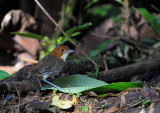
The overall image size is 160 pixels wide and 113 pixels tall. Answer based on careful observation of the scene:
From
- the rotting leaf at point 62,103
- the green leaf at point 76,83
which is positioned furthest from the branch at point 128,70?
the rotting leaf at point 62,103

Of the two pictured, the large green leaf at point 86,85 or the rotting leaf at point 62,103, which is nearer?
the rotting leaf at point 62,103

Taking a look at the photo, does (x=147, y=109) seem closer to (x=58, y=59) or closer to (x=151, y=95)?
(x=151, y=95)

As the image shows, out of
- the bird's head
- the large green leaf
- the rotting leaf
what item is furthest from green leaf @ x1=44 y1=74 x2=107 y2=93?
the bird's head

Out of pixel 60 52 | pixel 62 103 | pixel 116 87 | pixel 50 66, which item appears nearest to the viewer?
pixel 62 103

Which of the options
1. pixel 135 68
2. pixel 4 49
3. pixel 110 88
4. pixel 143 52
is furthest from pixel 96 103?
pixel 4 49

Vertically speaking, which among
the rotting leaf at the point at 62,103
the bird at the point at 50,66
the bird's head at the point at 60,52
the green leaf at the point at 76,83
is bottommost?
the rotting leaf at the point at 62,103

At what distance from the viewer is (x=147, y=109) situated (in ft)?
7.60

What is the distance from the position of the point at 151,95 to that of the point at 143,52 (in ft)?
10.4

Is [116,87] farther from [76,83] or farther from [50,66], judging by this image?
[50,66]

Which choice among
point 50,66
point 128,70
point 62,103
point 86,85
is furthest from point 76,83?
point 128,70

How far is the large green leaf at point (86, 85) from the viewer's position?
2689mm

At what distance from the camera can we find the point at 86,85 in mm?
2918

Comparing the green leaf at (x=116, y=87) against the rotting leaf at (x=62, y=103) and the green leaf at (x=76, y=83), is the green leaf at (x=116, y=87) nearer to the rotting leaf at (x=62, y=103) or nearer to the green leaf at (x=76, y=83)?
the green leaf at (x=76, y=83)

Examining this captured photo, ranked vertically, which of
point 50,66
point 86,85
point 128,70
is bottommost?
point 86,85
